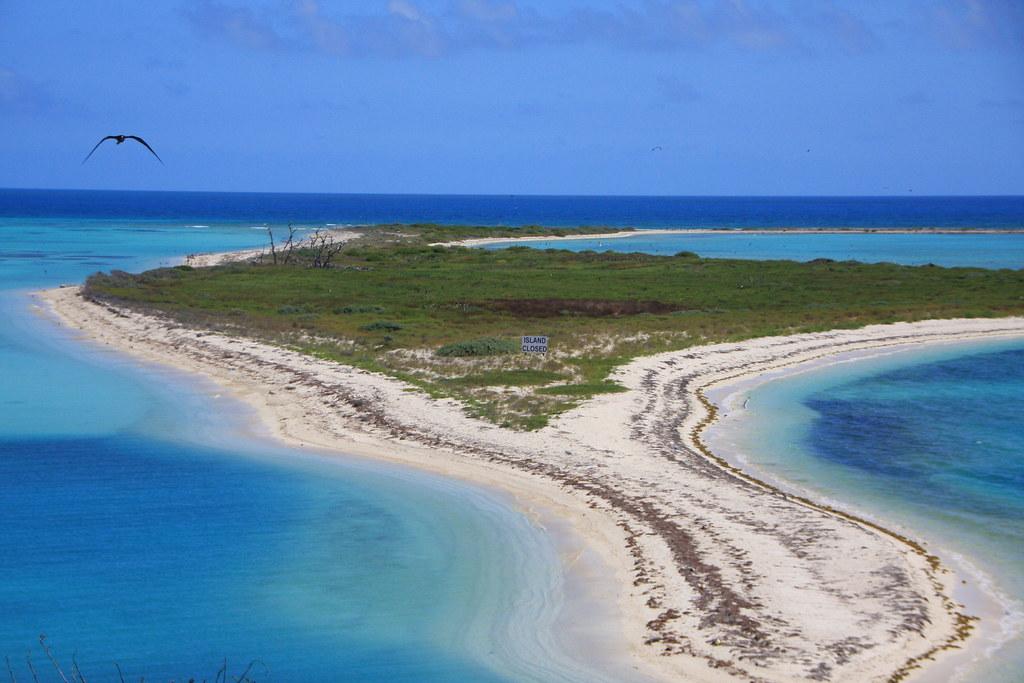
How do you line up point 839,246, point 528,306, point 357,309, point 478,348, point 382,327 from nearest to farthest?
1. point 478,348
2. point 382,327
3. point 357,309
4. point 528,306
5. point 839,246

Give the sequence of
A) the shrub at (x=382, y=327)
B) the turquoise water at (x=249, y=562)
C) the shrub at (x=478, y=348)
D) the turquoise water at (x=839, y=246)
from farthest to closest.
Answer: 1. the turquoise water at (x=839, y=246)
2. the shrub at (x=382, y=327)
3. the shrub at (x=478, y=348)
4. the turquoise water at (x=249, y=562)

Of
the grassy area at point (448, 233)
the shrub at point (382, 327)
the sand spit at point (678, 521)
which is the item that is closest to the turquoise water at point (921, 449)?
the sand spit at point (678, 521)

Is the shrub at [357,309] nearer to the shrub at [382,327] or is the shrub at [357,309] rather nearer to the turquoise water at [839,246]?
the shrub at [382,327]

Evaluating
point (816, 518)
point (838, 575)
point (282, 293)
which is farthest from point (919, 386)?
point (282, 293)

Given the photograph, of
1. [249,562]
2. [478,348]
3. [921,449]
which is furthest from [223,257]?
[249,562]

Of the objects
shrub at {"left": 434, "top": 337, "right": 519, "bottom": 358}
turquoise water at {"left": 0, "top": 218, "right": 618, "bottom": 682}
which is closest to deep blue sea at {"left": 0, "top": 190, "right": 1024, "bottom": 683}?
turquoise water at {"left": 0, "top": 218, "right": 618, "bottom": 682}

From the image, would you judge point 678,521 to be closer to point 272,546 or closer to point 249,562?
point 272,546

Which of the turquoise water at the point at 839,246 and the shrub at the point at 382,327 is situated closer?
the shrub at the point at 382,327
